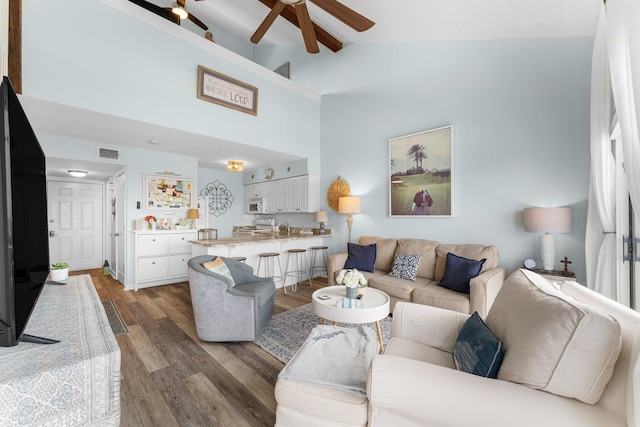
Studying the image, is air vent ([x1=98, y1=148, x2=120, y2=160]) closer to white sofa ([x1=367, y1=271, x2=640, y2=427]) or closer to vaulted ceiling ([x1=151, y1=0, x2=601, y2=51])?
vaulted ceiling ([x1=151, y1=0, x2=601, y2=51])

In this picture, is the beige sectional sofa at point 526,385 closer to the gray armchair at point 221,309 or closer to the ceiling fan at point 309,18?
the gray armchair at point 221,309

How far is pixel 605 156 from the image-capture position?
2.30 metres

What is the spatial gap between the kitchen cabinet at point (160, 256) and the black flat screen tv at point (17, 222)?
356cm

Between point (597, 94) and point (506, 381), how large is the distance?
103 inches

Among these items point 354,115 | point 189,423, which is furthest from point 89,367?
point 354,115

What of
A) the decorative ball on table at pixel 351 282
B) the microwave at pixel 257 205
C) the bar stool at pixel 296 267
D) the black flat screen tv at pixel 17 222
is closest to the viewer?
the black flat screen tv at pixel 17 222

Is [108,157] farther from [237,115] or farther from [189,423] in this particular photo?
[189,423]

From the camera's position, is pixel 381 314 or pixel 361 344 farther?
pixel 381 314

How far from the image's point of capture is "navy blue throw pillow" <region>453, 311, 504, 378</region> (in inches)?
46.4

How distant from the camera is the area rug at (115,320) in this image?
293cm

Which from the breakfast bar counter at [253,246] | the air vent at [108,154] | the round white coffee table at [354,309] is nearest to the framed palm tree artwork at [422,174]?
the breakfast bar counter at [253,246]

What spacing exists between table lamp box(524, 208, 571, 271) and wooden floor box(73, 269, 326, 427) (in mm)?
2917

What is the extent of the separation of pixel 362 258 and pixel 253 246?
5.62 ft

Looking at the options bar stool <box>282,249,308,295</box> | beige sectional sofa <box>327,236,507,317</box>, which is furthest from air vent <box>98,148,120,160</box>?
beige sectional sofa <box>327,236,507,317</box>
